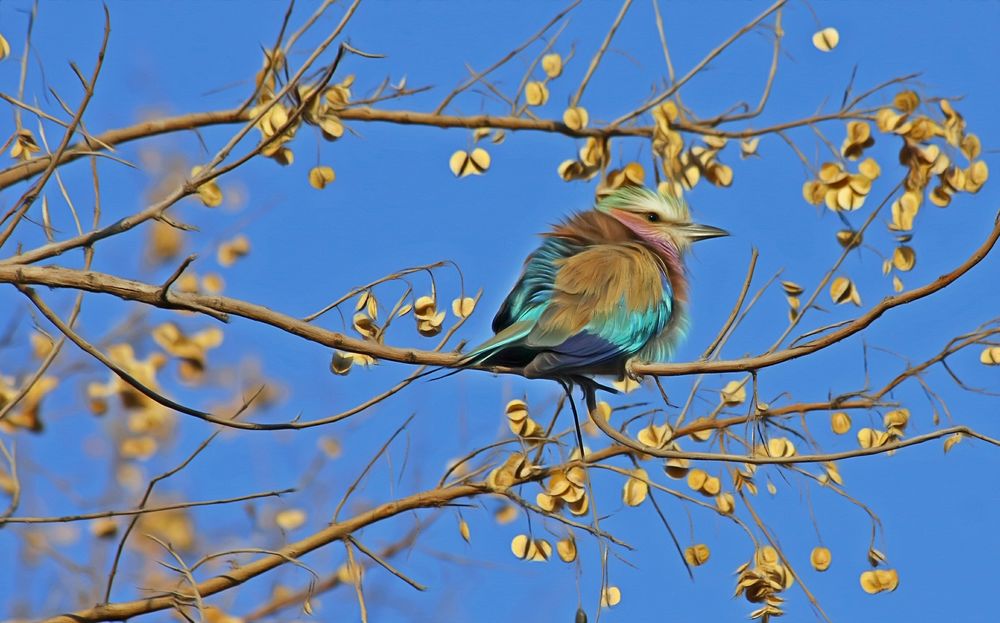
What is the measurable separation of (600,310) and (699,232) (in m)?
1.16

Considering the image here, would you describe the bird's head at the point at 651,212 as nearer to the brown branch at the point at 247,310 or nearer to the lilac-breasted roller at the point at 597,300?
the lilac-breasted roller at the point at 597,300

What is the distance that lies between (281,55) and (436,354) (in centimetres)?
126

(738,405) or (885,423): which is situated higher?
(738,405)

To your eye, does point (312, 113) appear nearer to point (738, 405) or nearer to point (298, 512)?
point (298, 512)

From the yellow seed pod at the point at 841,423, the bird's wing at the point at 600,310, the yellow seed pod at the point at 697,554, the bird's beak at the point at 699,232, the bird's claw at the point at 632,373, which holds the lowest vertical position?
the yellow seed pod at the point at 697,554

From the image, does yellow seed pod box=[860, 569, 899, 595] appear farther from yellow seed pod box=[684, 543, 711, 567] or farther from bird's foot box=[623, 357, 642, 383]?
bird's foot box=[623, 357, 642, 383]

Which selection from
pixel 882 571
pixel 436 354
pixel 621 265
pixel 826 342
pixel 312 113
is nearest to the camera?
pixel 826 342

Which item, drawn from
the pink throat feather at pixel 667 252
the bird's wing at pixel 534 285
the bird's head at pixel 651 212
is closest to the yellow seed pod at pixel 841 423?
the pink throat feather at pixel 667 252

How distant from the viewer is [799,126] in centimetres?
456

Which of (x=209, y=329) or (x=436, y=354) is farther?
(x=209, y=329)

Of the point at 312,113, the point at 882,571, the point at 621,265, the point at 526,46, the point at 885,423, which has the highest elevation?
the point at 526,46

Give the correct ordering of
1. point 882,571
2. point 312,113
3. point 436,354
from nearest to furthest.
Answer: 1. point 436,354
2. point 882,571
3. point 312,113

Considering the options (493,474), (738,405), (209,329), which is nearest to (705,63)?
(738,405)

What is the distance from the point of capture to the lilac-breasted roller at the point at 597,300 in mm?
3840
